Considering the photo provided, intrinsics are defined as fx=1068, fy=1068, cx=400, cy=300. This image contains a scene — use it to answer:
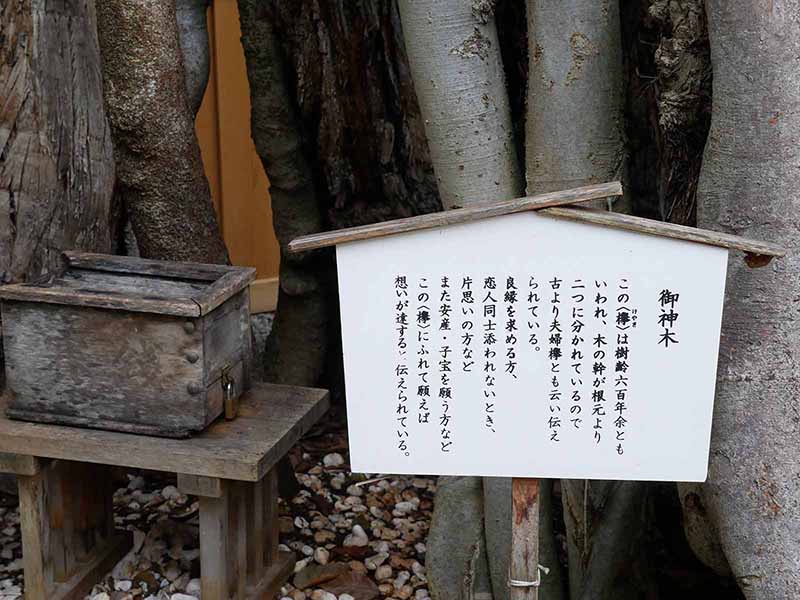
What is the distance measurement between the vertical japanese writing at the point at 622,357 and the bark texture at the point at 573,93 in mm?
790

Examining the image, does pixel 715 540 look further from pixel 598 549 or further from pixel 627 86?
pixel 627 86

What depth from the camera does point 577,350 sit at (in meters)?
1.99

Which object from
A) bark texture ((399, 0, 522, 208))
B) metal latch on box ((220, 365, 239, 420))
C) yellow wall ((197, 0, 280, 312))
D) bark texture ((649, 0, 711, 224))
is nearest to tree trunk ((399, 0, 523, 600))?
bark texture ((399, 0, 522, 208))

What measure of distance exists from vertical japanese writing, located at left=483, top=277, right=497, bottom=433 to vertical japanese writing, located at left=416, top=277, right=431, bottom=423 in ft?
0.35

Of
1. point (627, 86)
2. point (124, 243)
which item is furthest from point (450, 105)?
point (124, 243)

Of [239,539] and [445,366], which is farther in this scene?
[239,539]

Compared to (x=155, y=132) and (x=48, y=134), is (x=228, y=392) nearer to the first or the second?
(x=155, y=132)

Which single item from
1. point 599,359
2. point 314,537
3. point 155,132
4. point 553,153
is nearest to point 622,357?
point 599,359

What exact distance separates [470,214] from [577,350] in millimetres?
327

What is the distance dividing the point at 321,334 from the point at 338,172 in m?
0.64

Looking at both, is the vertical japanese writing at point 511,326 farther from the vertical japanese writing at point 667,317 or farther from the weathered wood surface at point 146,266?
the weathered wood surface at point 146,266

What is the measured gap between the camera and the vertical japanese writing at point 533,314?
6.47ft

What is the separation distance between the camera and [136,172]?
2.96m

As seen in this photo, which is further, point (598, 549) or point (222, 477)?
point (598, 549)
